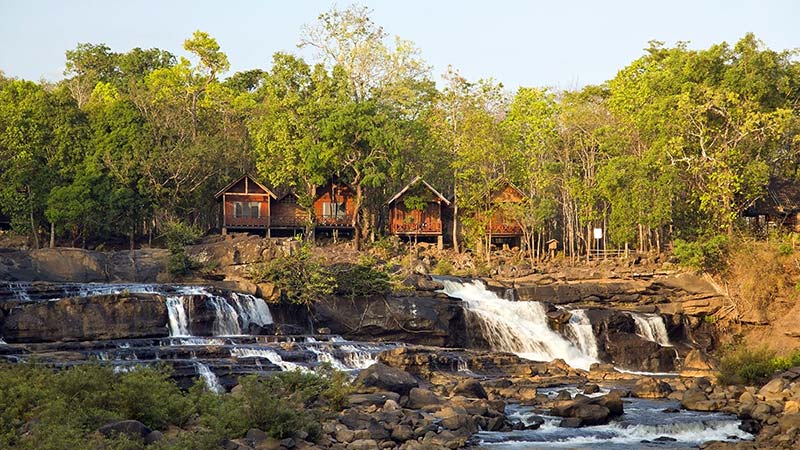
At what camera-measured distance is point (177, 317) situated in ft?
114

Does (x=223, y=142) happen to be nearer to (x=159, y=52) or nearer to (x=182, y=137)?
(x=182, y=137)

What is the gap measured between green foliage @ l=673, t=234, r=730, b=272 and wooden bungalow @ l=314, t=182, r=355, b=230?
1940 centimetres

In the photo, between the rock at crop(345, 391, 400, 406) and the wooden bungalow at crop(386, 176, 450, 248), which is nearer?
the rock at crop(345, 391, 400, 406)

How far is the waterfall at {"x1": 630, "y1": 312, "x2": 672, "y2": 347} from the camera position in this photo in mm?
41219

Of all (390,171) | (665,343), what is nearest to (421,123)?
(390,171)

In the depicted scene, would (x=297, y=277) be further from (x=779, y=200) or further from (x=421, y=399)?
(x=779, y=200)

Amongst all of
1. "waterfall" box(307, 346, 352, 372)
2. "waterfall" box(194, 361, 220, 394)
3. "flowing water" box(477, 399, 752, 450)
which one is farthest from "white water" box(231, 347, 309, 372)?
"flowing water" box(477, 399, 752, 450)

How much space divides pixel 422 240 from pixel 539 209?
8.91 m

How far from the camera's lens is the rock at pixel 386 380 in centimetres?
2697

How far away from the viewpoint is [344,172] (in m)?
55.4

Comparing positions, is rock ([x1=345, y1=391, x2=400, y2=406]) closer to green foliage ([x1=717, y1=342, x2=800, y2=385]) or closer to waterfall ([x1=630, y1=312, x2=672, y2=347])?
green foliage ([x1=717, y1=342, x2=800, y2=385])

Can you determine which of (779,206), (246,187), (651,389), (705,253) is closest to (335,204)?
(246,187)

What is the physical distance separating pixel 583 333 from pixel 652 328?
11.7 ft

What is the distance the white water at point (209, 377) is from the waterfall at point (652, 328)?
1959 centimetres
